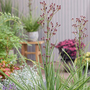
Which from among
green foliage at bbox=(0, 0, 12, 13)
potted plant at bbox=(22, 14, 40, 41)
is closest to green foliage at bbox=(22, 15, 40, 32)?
potted plant at bbox=(22, 14, 40, 41)

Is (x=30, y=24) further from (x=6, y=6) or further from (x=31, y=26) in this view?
(x=6, y=6)

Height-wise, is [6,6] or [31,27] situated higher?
[6,6]

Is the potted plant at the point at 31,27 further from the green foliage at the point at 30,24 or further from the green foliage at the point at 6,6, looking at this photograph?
the green foliage at the point at 6,6

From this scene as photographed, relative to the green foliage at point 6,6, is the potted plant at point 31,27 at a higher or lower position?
lower

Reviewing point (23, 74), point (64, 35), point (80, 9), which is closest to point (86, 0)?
point (80, 9)

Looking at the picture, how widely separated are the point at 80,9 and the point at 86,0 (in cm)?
30

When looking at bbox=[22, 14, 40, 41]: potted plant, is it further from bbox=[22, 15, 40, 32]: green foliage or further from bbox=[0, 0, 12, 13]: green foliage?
bbox=[0, 0, 12, 13]: green foliage

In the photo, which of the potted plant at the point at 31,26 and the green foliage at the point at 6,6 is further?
the green foliage at the point at 6,6

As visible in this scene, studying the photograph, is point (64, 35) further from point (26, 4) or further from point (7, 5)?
point (7, 5)

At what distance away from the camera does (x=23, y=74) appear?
1721 mm

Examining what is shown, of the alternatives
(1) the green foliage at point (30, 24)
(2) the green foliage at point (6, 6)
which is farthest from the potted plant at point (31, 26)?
(2) the green foliage at point (6, 6)

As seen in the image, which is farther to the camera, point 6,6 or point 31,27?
point 6,6

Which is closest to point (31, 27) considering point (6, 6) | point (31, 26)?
point (31, 26)

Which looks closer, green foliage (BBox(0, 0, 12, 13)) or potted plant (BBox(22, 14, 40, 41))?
potted plant (BBox(22, 14, 40, 41))
